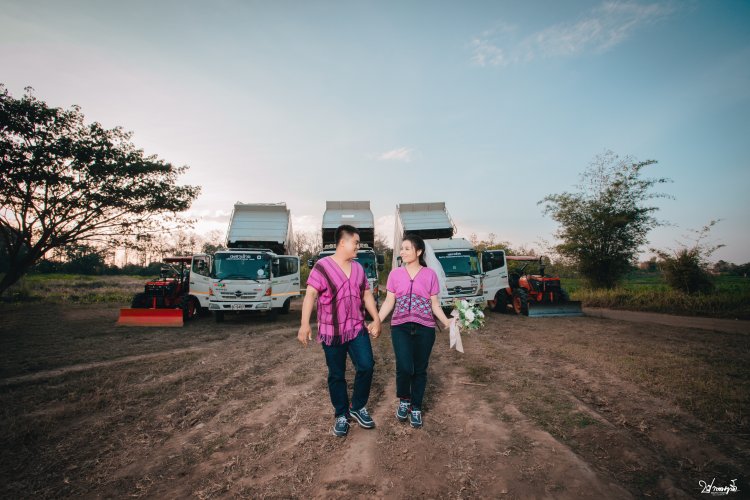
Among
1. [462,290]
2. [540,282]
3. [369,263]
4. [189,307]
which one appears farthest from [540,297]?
[189,307]

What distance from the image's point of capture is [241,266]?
978 centimetres

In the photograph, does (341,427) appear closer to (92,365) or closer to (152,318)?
(92,365)

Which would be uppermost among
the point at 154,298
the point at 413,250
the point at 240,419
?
the point at 413,250

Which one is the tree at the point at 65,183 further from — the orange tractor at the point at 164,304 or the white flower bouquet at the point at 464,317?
the white flower bouquet at the point at 464,317

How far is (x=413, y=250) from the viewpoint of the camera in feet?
10.3

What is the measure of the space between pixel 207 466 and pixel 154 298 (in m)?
10.4

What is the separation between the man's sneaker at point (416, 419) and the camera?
120 inches

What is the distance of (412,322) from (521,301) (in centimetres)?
943

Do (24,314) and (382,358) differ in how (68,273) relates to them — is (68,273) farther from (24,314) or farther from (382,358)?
(382,358)

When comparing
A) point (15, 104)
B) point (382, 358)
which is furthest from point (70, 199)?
point (382, 358)

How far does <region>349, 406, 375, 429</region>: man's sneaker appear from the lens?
120 inches

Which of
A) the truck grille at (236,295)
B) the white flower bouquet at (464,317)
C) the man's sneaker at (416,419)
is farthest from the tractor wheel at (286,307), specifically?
the man's sneaker at (416,419)

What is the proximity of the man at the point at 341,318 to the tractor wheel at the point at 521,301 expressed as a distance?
9.36 m

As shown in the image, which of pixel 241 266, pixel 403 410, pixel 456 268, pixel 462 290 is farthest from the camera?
pixel 456 268
